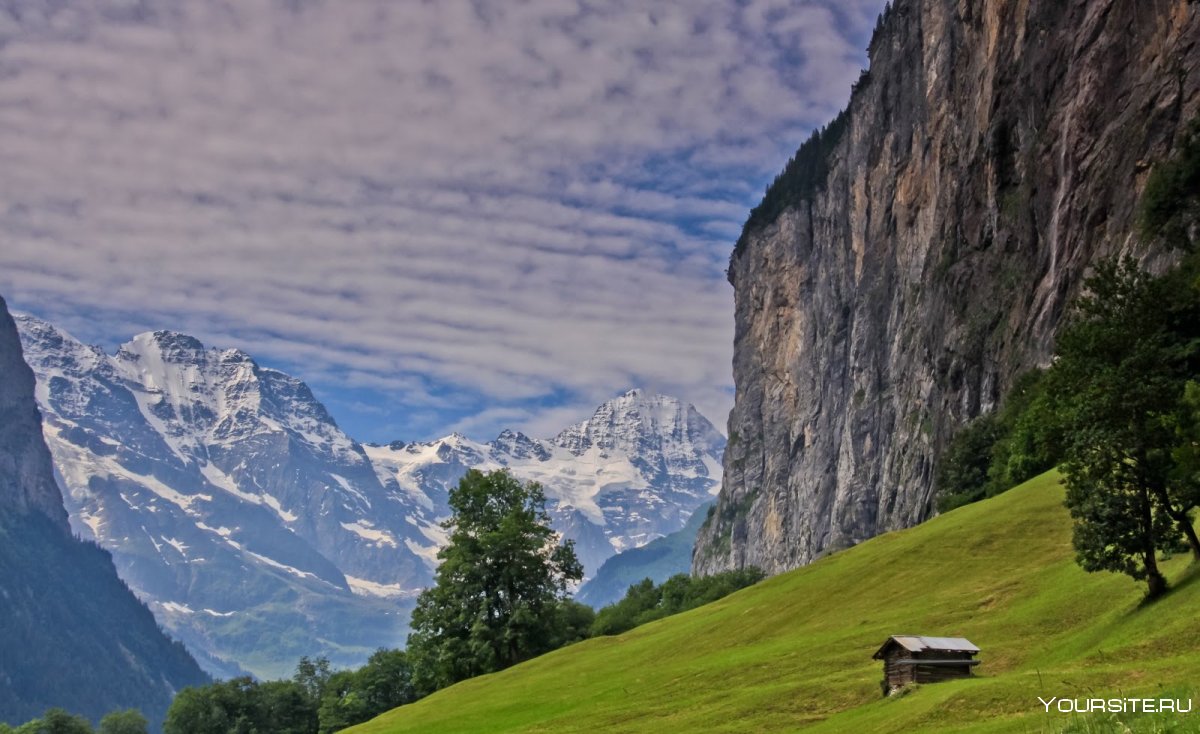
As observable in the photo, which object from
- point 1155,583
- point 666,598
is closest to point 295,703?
point 666,598

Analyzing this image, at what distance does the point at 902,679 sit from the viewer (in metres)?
42.1

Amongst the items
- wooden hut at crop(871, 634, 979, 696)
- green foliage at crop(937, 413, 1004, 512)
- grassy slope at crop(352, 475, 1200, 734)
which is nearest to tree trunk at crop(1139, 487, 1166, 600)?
grassy slope at crop(352, 475, 1200, 734)

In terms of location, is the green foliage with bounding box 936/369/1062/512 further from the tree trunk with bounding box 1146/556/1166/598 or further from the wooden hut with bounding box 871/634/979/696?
the wooden hut with bounding box 871/634/979/696

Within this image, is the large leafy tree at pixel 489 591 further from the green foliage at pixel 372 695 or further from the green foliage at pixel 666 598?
the green foliage at pixel 372 695

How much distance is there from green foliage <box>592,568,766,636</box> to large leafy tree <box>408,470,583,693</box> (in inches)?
2080

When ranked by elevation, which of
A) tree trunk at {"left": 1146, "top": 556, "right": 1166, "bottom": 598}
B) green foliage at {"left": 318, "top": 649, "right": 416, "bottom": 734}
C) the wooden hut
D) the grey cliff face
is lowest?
the wooden hut

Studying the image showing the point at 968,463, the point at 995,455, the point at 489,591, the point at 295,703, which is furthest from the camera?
the point at 295,703

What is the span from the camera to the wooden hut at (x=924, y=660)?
41406mm

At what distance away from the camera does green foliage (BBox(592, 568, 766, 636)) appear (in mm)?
163250

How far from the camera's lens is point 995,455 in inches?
4306

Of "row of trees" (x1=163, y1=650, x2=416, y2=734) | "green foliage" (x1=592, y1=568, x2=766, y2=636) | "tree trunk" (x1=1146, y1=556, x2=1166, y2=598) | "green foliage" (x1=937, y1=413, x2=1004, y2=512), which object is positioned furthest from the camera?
"green foliage" (x1=592, y1=568, x2=766, y2=636)

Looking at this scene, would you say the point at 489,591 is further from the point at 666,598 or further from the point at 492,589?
the point at 666,598

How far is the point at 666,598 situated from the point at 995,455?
84526 millimetres

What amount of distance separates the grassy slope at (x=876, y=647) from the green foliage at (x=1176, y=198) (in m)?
27.7
